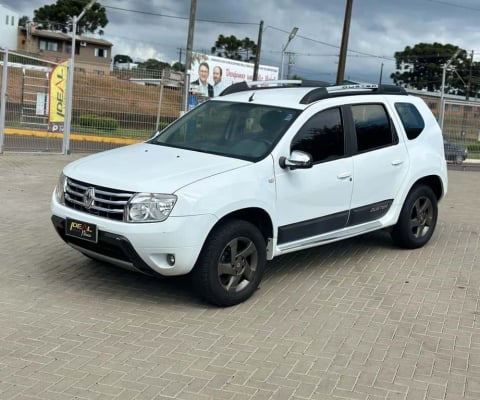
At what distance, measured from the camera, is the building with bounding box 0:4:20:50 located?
7569 cm

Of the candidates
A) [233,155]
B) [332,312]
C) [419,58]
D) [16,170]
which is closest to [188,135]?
[233,155]

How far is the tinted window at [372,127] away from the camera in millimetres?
6531

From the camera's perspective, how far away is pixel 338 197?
6.14 meters

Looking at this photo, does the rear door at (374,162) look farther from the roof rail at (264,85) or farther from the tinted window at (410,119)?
the roof rail at (264,85)

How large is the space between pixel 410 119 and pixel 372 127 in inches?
32.4

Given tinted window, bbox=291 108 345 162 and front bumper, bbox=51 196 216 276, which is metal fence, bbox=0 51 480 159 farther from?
front bumper, bbox=51 196 216 276

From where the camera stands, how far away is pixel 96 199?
507cm

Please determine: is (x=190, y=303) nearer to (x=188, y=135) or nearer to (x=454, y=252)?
(x=188, y=135)

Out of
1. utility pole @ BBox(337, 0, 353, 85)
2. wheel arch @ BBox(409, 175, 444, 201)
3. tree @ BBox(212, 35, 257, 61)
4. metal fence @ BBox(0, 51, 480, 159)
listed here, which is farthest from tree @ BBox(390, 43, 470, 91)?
wheel arch @ BBox(409, 175, 444, 201)

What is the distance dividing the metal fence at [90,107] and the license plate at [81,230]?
33.3 ft

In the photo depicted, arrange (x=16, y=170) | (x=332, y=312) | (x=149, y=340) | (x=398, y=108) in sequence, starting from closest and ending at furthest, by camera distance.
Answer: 1. (x=149, y=340)
2. (x=332, y=312)
3. (x=398, y=108)
4. (x=16, y=170)

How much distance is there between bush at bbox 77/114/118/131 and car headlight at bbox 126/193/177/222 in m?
11.9

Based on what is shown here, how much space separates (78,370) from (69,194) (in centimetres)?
185

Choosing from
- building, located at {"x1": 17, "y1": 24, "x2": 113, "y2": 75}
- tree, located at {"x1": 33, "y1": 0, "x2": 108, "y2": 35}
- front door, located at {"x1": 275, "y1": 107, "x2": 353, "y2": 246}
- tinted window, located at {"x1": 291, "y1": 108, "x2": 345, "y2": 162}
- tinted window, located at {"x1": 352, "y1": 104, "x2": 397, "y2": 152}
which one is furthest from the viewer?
building, located at {"x1": 17, "y1": 24, "x2": 113, "y2": 75}
